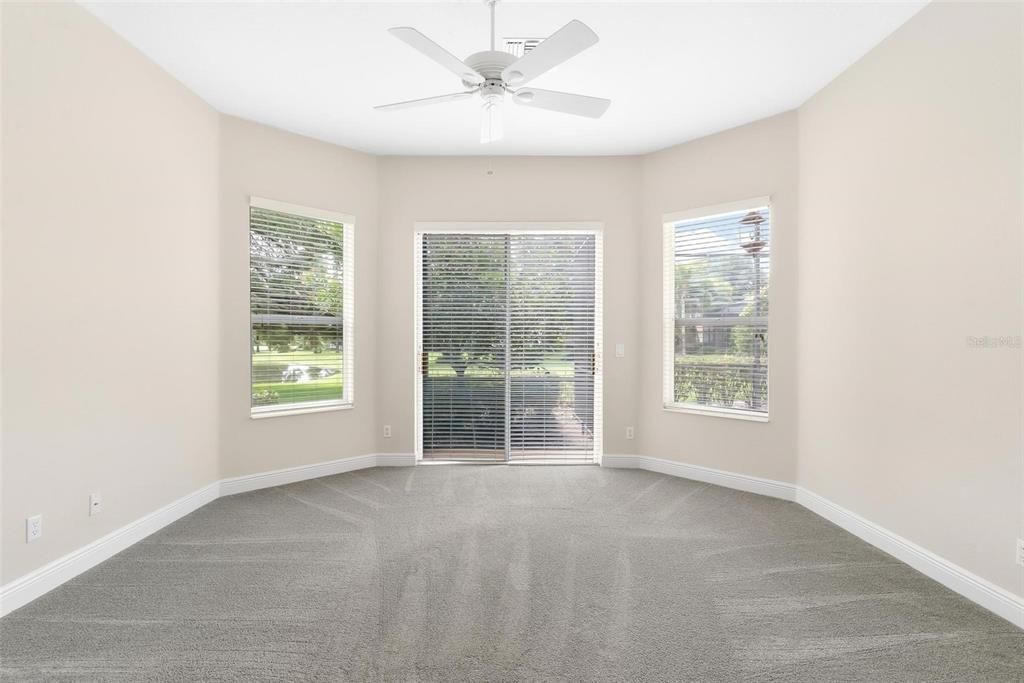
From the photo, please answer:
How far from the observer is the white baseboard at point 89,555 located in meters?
2.30

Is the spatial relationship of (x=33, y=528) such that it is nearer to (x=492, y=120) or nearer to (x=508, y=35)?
(x=492, y=120)

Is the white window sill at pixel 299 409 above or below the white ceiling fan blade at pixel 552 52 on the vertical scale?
below

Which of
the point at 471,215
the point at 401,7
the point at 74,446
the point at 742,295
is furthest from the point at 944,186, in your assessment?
the point at 74,446

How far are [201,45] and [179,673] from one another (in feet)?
10.8

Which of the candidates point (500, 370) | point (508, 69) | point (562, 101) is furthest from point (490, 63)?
point (500, 370)

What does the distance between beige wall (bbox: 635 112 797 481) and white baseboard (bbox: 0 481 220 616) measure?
12.4 ft

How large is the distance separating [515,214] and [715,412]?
2.56 meters

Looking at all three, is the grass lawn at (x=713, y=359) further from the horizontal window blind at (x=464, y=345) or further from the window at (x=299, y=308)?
the window at (x=299, y=308)

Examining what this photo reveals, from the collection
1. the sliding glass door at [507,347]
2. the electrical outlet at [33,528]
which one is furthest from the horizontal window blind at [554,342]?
the electrical outlet at [33,528]

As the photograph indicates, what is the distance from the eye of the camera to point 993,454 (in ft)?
7.62

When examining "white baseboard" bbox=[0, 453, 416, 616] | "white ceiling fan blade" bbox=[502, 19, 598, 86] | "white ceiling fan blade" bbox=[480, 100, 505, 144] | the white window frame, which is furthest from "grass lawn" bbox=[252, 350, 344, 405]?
"white ceiling fan blade" bbox=[502, 19, 598, 86]

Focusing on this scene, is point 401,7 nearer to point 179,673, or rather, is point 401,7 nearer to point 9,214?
point 9,214

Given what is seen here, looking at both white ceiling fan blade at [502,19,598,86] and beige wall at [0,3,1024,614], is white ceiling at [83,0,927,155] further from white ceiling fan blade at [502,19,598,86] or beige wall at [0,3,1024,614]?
white ceiling fan blade at [502,19,598,86]

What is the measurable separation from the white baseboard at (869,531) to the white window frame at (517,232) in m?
0.61
